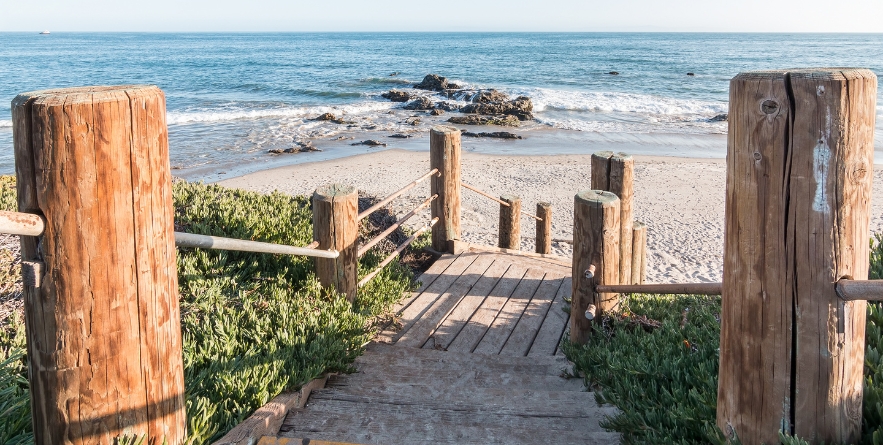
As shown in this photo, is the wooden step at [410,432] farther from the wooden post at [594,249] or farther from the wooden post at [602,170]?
the wooden post at [602,170]

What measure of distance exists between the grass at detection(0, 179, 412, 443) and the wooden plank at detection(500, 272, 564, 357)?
3.45 feet

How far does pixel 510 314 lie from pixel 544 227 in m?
2.71

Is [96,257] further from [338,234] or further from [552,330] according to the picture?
[552,330]

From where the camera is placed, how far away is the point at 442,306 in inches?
223

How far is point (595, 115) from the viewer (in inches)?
1125

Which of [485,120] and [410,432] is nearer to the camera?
[410,432]

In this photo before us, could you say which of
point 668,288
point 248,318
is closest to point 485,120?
point 248,318

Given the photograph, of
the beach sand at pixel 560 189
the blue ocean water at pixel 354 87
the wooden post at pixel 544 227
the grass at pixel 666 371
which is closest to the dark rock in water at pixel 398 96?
the blue ocean water at pixel 354 87

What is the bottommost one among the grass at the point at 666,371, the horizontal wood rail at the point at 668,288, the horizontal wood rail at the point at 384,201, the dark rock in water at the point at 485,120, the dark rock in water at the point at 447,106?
the grass at the point at 666,371

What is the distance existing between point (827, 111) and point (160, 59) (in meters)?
63.6

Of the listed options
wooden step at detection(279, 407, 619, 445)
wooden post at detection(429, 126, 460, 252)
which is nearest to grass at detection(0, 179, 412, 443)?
wooden step at detection(279, 407, 619, 445)

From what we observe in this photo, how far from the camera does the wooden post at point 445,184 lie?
641 cm

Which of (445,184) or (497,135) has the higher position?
(497,135)

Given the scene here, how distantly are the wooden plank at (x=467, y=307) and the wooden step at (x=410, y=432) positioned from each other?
1573 mm
